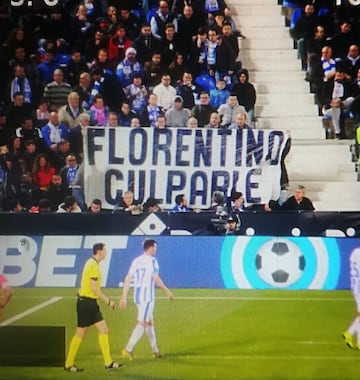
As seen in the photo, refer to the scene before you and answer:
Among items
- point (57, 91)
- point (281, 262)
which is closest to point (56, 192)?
point (57, 91)

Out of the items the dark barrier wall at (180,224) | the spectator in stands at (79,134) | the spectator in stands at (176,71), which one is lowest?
the dark barrier wall at (180,224)

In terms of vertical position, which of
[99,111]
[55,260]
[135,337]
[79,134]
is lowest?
[135,337]

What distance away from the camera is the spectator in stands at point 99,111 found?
3.78 meters

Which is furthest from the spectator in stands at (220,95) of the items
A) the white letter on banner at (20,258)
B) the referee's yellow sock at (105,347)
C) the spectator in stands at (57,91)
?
the referee's yellow sock at (105,347)

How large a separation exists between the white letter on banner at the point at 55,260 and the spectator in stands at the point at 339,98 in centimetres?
121

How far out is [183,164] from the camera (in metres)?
3.74

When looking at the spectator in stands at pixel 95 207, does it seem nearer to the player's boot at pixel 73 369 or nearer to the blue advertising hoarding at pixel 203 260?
the blue advertising hoarding at pixel 203 260

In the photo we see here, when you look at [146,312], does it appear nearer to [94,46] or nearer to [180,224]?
[180,224]

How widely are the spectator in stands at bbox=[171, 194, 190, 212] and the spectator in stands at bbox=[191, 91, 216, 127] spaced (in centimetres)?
33

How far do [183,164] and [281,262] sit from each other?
23.5 inches

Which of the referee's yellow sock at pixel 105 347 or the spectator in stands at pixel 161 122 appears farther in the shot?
the spectator in stands at pixel 161 122

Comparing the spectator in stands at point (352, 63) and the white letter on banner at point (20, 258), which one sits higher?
the spectator in stands at point (352, 63)

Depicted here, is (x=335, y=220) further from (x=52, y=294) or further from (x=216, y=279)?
(x=52, y=294)

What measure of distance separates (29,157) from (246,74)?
1018 millimetres
